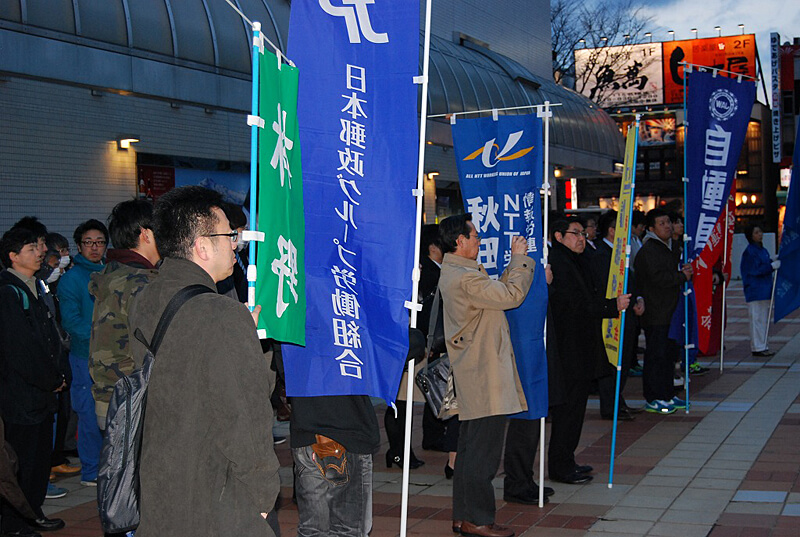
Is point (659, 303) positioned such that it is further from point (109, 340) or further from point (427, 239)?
point (109, 340)

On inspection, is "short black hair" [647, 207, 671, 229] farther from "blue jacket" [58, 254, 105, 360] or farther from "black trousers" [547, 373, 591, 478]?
"blue jacket" [58, 254, 105, 360]

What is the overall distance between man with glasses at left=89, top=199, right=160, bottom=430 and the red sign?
2242 inches

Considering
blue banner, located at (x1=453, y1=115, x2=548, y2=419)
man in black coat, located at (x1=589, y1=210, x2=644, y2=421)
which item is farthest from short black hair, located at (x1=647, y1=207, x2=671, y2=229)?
blue banner, located at (x1=453, y1=115, x2=548, y2=419)

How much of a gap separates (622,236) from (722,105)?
3282 mm

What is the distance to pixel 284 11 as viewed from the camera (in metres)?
15.4

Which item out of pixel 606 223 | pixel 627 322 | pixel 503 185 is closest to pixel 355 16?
pixel 503 185

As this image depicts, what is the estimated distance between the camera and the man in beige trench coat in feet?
19.0

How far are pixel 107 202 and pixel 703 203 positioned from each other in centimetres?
723

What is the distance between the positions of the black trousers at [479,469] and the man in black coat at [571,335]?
4.87 ft

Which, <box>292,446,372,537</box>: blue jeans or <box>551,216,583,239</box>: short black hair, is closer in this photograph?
<box>292,446,372,537</box>: blue jeans

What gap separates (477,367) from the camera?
5.86m

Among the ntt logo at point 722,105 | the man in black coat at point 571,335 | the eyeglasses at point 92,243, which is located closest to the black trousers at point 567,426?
the man in black coat at point 571,335

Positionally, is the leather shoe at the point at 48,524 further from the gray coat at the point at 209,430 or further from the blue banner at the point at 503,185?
the gray coat at the point at 209,430

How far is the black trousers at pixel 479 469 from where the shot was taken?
5.86 m
